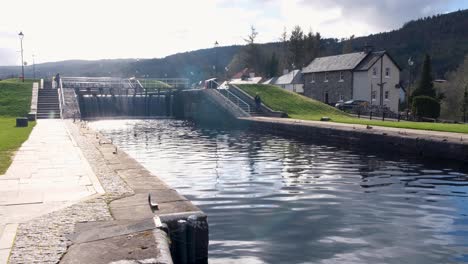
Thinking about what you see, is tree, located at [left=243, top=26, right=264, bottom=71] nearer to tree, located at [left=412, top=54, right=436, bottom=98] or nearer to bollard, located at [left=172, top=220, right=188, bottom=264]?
tree, located at [left=412, top=54, right=436, bottom=98]

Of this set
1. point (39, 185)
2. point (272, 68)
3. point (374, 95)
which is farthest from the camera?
point (272, 68)

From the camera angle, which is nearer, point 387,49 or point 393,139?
point 393,139

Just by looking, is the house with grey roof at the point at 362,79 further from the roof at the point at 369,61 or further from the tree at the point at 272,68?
the tree at the point at 272,68

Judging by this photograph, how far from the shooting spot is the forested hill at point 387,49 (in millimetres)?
113125

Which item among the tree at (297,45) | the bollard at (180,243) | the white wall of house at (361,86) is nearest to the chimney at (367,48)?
the white wall of house at (361,86)

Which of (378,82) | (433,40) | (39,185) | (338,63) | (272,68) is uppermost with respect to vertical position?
(433,40)

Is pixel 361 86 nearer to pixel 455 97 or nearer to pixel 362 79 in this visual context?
pixel 362 79

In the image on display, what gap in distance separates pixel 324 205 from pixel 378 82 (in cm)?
4996

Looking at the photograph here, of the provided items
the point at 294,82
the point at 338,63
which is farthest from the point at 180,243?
the point at 294,82

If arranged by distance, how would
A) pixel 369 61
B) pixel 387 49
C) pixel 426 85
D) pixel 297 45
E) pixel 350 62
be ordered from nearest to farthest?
pixel 426 85 → pixel 369 61 → pixel 350 62 → pixel 297 45 → pixel 387 49

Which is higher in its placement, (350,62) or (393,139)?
(350,62)

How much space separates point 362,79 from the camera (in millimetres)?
55844

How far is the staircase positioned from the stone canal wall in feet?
65.5

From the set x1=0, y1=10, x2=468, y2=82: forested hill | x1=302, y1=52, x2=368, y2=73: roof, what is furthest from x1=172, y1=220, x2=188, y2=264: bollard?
x1=0, y1=10, x2=468, y2=82: forested hill
